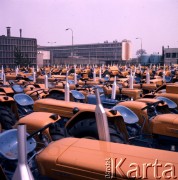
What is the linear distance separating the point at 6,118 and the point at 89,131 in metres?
2.27

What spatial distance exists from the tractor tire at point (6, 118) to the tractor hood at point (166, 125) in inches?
109

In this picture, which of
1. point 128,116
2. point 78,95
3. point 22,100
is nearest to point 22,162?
point 128,116

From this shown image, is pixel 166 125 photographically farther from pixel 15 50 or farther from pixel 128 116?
pixel 15 50

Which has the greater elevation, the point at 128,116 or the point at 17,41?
the point at 17,41

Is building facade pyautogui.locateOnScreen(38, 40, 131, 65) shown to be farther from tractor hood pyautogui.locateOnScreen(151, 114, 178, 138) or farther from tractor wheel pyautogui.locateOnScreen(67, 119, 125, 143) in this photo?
tractor wheel pyautogui.locateOnScreen(67, 119, 125, 143)

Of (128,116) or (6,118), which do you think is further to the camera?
(6,118)

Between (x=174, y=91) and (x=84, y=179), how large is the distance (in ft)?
17.3

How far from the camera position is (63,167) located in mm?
2480

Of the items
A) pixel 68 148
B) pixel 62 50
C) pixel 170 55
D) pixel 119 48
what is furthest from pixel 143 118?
pixel 62 50

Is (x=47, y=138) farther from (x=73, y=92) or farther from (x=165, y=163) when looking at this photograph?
(x=73, y=92)

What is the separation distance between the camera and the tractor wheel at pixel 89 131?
4.05 m

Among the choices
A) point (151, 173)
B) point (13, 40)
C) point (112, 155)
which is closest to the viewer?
point (151, 173)

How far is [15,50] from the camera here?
41188mm

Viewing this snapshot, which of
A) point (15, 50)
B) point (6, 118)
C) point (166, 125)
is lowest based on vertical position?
point (6, 118)
